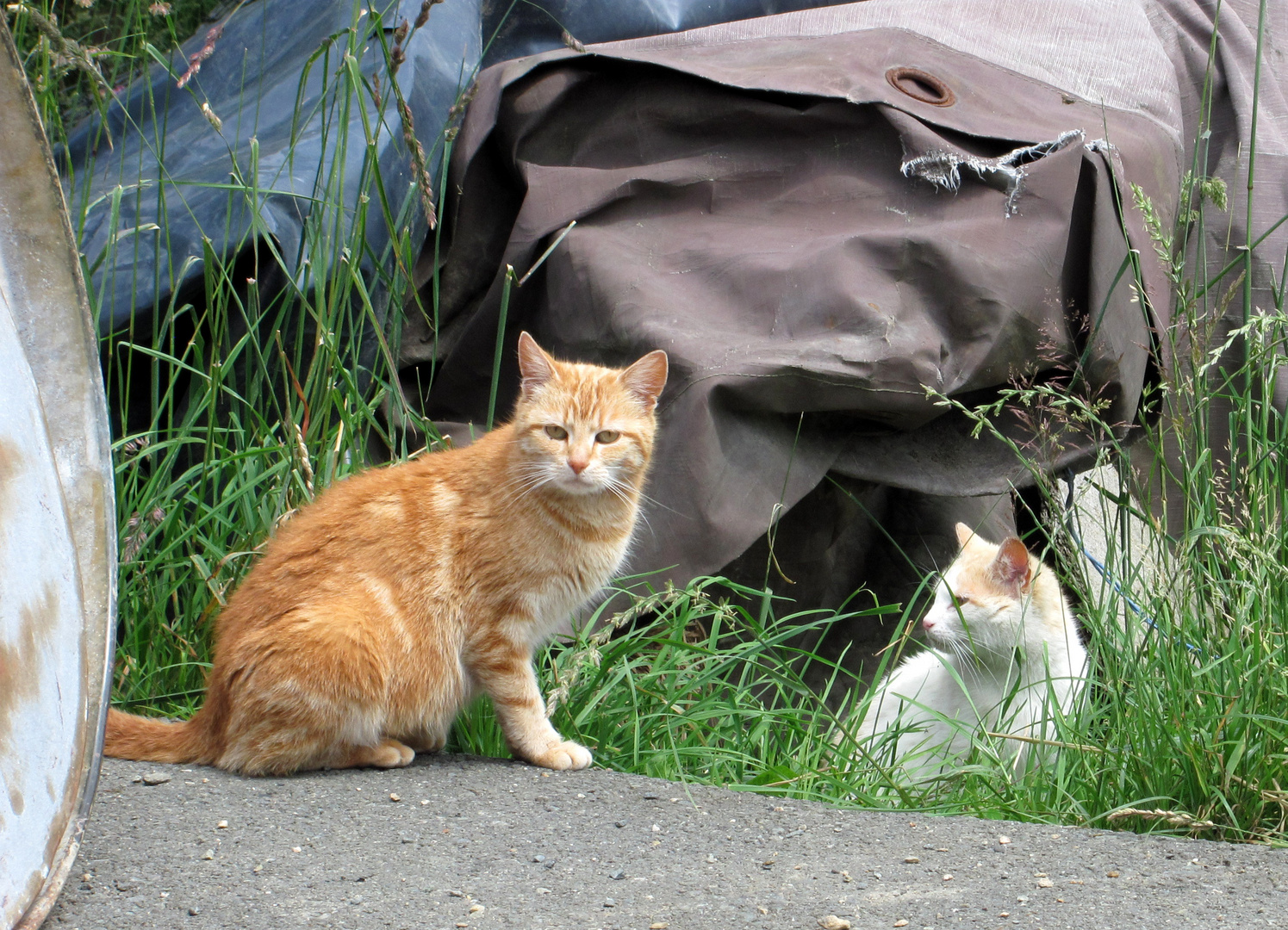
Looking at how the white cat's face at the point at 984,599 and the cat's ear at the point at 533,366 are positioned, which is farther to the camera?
the white cat's face at the point at 984,599

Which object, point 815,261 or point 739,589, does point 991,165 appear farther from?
point 739,589

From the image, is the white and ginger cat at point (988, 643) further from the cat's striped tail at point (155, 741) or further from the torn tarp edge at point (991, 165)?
the cat's striped tail at point (155, 741)

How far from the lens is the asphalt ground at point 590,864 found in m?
1.62

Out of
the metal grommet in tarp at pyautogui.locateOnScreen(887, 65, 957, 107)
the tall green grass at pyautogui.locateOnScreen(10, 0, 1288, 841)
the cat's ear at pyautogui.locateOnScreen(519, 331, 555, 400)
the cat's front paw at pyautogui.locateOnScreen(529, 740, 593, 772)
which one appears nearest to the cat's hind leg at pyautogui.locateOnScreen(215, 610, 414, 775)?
the cat's front paw at pyautogui.locateOnScreen(529, 740, 593, 772)

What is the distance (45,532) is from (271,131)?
2.19 metres

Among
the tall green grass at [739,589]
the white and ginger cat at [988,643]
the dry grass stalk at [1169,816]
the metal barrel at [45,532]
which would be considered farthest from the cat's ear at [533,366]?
the dry grass stalk at [1169,816]

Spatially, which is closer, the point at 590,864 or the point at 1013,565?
the point at 590,864

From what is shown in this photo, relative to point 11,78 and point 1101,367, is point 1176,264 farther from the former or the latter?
point 11,78

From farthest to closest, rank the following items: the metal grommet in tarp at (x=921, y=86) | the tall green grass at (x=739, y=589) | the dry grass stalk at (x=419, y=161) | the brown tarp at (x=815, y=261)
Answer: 1. the metal grommet in tarp at (x=921, y=86)
2. the brown tarp at (x=815, y=261)
3. the dry grass stalk at (x=419, y=161)
4. the tall green grass at (x=739, y=589)

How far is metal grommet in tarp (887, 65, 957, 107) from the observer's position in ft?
11.0

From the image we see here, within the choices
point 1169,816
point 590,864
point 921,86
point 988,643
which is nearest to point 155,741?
point 590,864

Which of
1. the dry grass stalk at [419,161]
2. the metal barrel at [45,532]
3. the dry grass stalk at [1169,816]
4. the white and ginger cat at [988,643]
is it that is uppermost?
the dry grass stalk at [419,161]

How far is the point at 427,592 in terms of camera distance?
2352 mm

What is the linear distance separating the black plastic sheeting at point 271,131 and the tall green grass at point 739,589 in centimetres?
8
